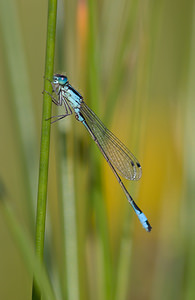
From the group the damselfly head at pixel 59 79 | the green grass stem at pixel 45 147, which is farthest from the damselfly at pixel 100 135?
the green grass stem at pixel 45 147

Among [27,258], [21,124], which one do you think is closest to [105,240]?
[27,258]

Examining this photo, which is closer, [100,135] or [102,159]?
[102,159]

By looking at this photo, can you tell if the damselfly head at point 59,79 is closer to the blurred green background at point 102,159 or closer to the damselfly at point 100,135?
the damselfly at point 100,135

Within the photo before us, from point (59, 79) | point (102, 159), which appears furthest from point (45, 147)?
point (59, 79)

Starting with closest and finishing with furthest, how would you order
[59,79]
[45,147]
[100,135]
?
1. [45,147]
2. [59,79]
3. [100,135]

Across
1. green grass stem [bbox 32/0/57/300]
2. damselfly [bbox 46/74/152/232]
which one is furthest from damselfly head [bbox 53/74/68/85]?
green grass stem [bbox 32/0/57/300]

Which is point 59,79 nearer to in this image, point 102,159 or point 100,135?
→ point 100,135

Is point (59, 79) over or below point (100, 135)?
over
